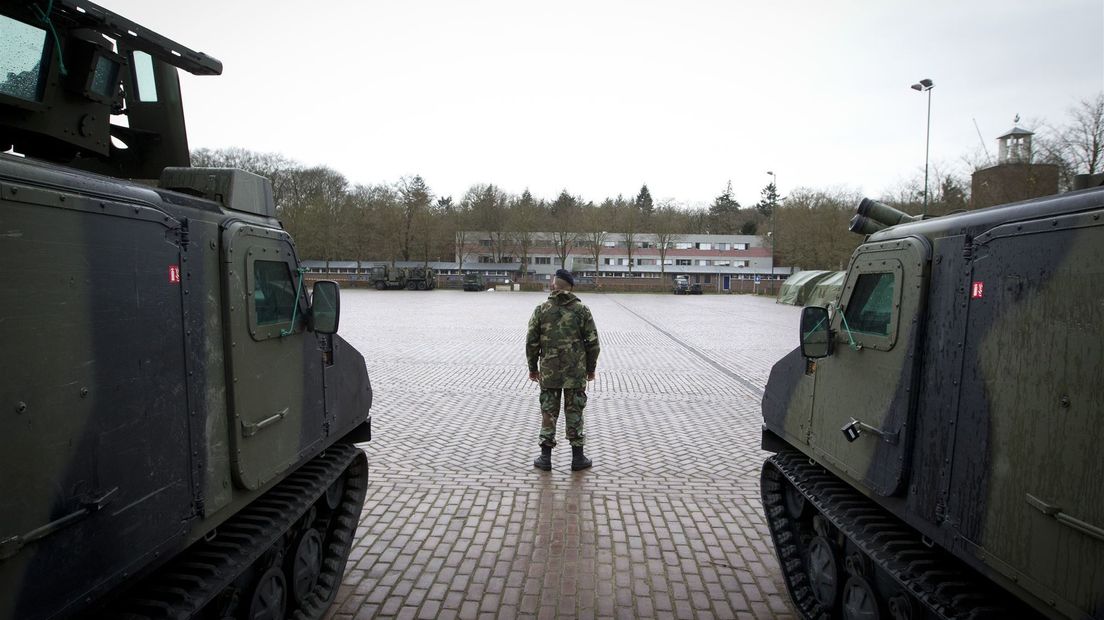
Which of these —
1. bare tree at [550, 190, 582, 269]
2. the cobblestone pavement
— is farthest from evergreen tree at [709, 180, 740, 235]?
the cobblestone pavement

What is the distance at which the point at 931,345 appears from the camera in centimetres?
260

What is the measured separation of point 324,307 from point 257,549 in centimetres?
125

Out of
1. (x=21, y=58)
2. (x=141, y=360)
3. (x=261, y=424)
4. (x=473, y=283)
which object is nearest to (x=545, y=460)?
(x=261, y=424)

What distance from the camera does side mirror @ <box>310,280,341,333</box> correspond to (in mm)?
3387

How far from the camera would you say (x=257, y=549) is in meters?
2.76

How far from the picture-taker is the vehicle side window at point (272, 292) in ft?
9.74

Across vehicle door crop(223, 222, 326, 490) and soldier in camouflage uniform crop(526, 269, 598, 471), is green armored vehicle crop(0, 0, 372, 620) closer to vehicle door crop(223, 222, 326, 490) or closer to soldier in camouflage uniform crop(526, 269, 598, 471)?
vehicle door crop(223, 222, 326, 490)

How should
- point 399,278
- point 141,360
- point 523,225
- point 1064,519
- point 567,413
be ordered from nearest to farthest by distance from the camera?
point 1064,519 < point 141,360 < point 567,413 < point 399,278 < point 523,225

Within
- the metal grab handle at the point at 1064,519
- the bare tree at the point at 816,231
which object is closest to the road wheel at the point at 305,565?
the metal grab handle at the point at 1064,519

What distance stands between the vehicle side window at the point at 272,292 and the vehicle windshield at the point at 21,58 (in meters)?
1.07

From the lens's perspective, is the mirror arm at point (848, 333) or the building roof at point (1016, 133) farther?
the building roof at point (1016, 133)

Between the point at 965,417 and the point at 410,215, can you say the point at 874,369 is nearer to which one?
the point at 965,417

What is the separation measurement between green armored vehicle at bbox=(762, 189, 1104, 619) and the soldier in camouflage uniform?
2906mm

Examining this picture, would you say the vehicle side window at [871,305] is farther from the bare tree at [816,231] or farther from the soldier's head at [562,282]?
the bare tree at [816,231]
